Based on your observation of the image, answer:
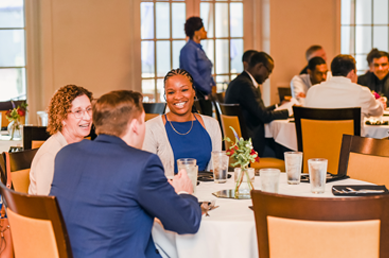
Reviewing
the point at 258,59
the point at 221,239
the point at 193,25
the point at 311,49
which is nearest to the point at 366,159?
the point at 221,239

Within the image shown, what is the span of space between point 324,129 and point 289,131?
63 centimetres

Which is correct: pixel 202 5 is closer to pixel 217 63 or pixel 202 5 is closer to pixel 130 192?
pixel 217 63

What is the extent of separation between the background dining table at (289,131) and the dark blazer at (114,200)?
271cm

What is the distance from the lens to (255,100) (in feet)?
14.4

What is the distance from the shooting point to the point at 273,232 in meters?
1.38

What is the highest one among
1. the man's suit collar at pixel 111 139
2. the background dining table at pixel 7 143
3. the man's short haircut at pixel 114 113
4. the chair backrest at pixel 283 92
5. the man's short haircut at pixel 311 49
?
the man's short haircut at pixel 311 49

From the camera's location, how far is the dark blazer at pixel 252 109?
173 inches

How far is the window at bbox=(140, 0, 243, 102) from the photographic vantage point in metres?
6.66

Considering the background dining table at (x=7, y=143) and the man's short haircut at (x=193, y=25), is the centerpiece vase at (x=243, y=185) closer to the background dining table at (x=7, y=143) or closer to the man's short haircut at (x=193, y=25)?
the background dining table at (x=7, y=143)

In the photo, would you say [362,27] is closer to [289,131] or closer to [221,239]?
[289,131]

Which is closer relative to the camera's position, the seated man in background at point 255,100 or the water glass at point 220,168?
the water glass at point 220,168

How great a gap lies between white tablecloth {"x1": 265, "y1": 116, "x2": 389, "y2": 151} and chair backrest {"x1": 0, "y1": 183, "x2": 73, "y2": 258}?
2991mm

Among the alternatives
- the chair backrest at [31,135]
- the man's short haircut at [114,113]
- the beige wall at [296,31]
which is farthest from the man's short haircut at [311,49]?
the man's short haircut at [114,113]

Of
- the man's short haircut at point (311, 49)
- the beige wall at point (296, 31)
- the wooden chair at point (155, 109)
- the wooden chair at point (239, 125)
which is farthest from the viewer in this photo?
the beige wall at point (296, 31)
